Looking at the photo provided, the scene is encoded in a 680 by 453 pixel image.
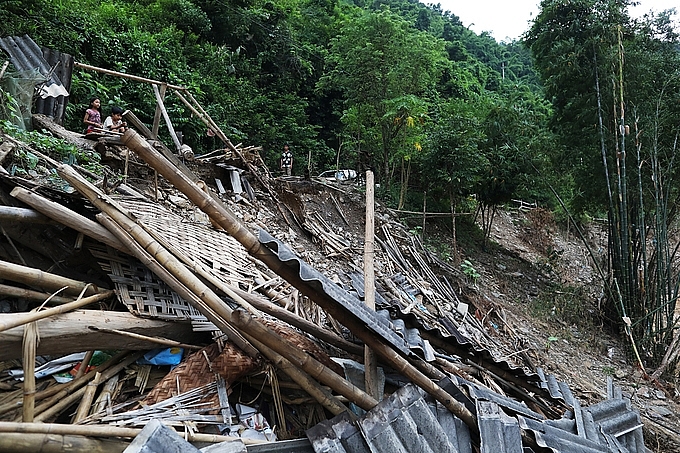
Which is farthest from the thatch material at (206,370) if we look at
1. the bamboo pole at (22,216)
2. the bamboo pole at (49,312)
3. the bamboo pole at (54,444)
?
the bamboo pole at (22,216)

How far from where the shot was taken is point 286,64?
15477 mm

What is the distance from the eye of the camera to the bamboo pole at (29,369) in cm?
177

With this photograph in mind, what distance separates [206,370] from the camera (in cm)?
222

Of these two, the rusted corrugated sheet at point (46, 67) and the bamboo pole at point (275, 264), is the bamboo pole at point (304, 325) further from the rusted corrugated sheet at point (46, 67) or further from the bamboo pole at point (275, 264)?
the rusted corrugated sheet at point (46, 67)

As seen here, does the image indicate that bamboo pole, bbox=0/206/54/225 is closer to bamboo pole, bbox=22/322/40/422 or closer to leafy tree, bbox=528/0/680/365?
bamboo pole, bbox=22/322/40/422

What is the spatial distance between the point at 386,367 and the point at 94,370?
4.98 feet

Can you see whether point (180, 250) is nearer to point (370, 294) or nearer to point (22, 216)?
point (22, 216)

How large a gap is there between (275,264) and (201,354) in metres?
0.73

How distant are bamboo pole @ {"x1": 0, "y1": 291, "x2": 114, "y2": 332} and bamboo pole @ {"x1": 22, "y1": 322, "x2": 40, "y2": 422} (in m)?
0.07

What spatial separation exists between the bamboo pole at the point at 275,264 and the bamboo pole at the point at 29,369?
87 cm

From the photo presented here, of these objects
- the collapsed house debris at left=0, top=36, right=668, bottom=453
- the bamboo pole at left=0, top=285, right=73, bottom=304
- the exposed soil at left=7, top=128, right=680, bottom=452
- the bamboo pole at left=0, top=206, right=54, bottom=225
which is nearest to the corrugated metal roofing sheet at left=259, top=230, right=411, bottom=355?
the collapsed house debris at left=0, top=36, right=668, bottom=453

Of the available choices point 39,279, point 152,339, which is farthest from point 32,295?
point 152,339

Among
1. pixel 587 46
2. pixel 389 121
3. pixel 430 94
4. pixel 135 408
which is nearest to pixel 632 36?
pixel 587 46

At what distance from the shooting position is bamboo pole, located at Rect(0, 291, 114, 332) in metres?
1.72
